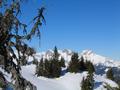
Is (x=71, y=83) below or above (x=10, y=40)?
above

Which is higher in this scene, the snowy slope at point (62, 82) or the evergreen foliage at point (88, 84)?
the snowy slope at point (62, 82)

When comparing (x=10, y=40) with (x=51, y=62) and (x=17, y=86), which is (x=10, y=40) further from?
(x=51, y=62)

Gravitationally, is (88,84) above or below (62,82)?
below

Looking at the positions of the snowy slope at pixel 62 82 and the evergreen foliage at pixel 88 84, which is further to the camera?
the snowy slope at pixel 62 82

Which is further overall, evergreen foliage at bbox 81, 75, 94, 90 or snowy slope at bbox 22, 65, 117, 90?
snowy slope at bbox 22, 65, 117, 90

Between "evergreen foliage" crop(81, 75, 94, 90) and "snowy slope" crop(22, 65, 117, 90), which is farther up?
"snowy slope" crop(22, 65, 117, 90)

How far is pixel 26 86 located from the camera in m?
12.2

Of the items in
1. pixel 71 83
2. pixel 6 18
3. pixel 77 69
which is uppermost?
pixel 77 69

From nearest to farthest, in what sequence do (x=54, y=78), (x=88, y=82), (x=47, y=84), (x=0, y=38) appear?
(x=0, y=38), (x=88, y=82), (x=47, y=84), (x=54, y=78)

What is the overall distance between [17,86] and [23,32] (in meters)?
1.77

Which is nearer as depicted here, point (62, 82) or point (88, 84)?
point (88, 84)

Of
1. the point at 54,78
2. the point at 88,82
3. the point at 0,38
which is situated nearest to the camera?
the point at 0,38

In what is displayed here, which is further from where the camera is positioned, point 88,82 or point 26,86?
point 88,82

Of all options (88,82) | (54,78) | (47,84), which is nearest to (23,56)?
(88,82)
